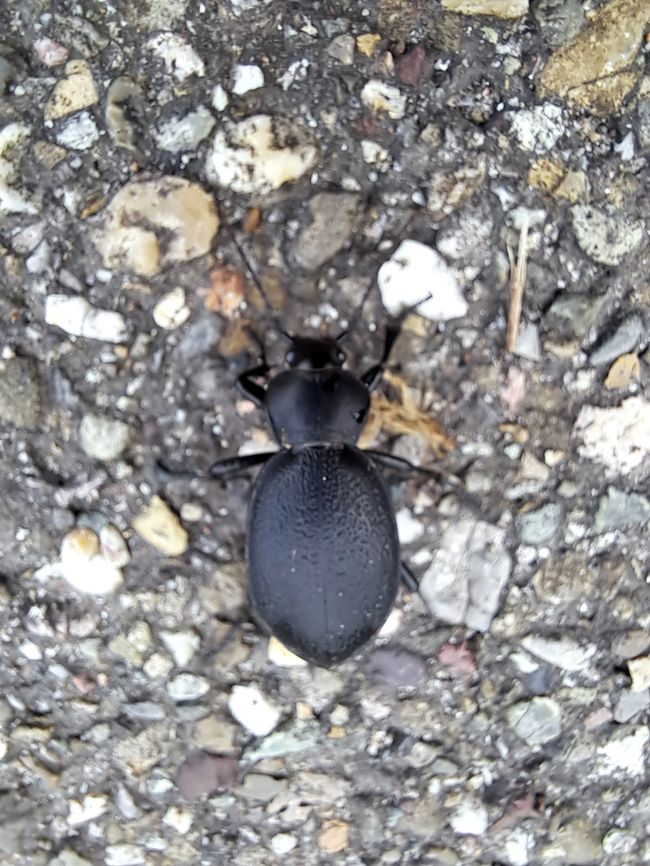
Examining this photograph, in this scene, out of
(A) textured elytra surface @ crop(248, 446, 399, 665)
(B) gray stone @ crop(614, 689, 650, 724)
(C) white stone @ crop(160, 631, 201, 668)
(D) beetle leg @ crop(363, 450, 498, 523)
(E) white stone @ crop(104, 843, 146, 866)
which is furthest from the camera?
(E) white stone @ crop(104, 843, 146, 866)

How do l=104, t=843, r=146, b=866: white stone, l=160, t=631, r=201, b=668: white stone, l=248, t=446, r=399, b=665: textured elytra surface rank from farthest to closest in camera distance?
l=104, t=843, r=146, b=866: white stone, l=160, t=631, r=201, b=668: white stone, l=248, t=446, r=399, b=665: textured elytra surface

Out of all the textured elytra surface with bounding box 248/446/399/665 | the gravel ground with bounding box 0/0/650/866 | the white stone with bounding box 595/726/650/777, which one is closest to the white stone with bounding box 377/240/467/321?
the gravel ground with bounding box 0/0/650/866

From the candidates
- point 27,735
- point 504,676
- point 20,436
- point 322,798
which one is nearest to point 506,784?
point 504,676

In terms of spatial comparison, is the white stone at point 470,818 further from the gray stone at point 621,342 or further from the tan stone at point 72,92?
the tan stone at point 72,92

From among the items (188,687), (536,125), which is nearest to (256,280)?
(536,125)

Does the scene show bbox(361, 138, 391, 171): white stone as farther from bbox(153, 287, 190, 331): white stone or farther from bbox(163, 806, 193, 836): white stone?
bbox(163, 806, 193, 836): white stone

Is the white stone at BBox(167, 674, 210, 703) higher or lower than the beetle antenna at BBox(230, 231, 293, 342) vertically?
lower
